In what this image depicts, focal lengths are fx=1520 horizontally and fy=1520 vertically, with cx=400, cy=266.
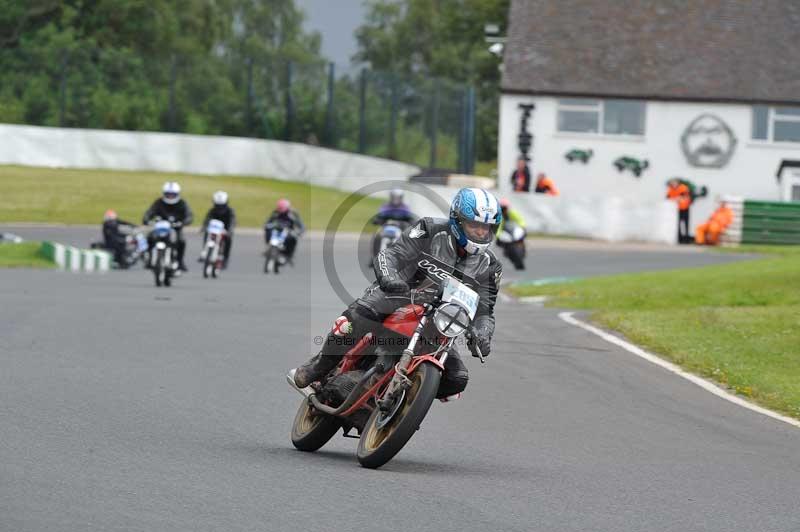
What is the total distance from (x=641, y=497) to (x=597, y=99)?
4037cm

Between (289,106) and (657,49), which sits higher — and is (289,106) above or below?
below

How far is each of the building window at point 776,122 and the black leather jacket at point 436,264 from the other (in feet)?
131

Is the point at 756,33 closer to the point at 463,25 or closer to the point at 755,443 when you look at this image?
the point at 463,25

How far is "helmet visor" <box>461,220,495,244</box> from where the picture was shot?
8.28m

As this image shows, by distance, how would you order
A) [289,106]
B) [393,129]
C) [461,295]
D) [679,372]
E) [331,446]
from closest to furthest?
[461,295]
[331,446]
[679,372]
[393,129]
[289,106]

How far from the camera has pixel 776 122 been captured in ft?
154

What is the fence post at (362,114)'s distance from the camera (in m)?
51.4

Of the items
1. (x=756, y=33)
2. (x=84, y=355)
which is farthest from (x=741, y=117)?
(x=84, y=355)

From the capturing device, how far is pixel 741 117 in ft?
154

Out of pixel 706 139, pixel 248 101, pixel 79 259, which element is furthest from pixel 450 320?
pixel 248 101

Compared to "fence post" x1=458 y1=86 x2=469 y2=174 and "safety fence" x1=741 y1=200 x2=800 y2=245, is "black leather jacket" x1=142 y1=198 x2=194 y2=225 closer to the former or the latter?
"safety fence" x1=741 y1=200 x2=800 y2=245

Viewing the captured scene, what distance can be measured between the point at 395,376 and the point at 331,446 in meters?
1.35

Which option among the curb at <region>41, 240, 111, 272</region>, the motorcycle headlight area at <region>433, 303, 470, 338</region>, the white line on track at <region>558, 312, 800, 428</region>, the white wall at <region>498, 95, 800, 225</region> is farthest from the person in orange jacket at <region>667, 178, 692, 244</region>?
the motorcycle headlight area at <region>433, 303, 470, 338</region>

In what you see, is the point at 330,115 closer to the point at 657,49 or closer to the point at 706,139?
the point at 657,49
